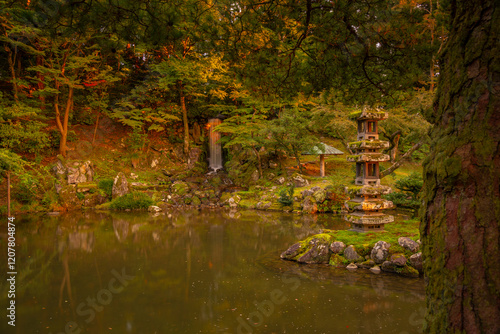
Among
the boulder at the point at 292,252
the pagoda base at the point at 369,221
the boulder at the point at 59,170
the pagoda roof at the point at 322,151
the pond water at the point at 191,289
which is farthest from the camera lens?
the pagoda roof at the point at 322,151

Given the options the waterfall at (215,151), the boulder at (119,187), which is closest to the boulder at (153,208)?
the boulder at (119,187)

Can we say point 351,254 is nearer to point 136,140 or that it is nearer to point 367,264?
point 367,264

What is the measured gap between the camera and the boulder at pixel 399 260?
6.14 m

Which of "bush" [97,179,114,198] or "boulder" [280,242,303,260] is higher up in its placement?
"bush" [97,179,114,198]

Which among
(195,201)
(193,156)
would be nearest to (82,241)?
(195,201)

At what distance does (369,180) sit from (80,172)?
44.0ft

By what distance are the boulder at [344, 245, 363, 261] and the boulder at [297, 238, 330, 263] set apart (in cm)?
39

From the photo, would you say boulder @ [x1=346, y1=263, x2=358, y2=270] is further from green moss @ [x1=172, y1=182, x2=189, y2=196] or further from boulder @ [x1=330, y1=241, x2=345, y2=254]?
green moss @ [x1=172, y1=182, x2=189, y2=196]

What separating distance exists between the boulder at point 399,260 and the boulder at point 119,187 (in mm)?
12945

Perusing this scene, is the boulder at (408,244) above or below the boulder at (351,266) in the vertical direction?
above

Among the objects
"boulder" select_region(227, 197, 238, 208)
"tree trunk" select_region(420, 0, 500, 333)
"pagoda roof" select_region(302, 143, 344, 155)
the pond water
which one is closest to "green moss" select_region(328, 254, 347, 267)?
the pond water

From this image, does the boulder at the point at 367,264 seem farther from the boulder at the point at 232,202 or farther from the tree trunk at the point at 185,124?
the tree trunk at the point at 185,124

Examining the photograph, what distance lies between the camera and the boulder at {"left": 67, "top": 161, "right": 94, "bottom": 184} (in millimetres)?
14773

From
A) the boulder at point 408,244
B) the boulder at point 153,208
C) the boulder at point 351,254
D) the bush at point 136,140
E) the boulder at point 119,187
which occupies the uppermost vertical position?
the bush at point 136,140
